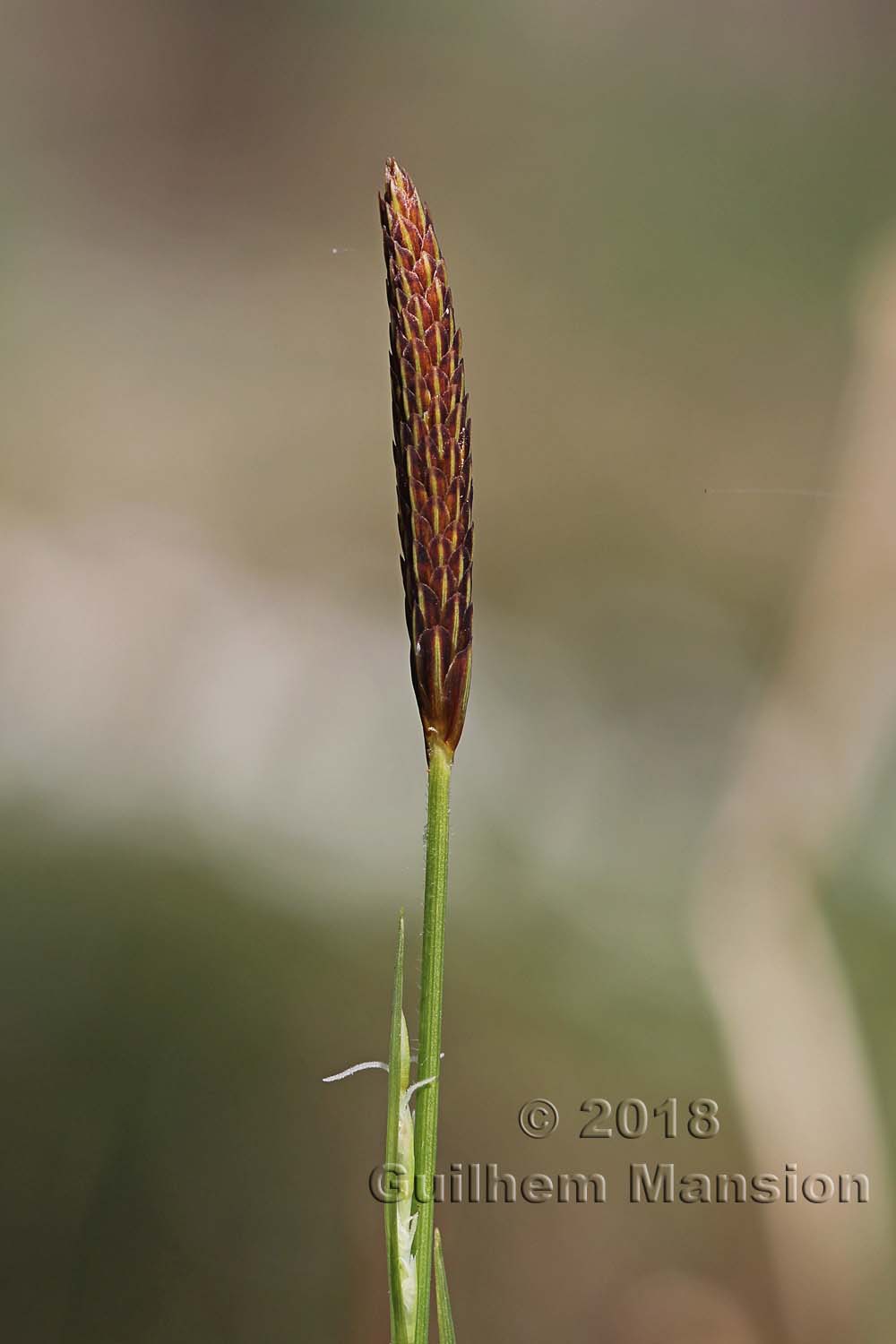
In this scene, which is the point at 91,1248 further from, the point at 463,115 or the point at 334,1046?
the point at 463,115

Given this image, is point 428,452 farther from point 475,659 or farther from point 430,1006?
point 475,659

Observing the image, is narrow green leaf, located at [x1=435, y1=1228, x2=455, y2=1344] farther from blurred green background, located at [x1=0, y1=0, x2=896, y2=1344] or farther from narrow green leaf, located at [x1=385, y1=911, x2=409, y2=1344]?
blurred green background, located at [x1=0, y1=0, x2=896, y2=1344]

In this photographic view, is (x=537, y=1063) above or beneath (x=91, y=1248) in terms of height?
above

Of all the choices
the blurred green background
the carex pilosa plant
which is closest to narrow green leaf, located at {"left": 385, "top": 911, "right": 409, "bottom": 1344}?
the carex pilosa plant

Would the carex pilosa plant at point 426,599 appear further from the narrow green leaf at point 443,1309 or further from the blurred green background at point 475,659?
the blurred green background at point 475,659

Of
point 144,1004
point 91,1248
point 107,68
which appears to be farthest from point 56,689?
point 107,68

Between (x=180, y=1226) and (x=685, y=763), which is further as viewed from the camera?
(x=685, y=763)

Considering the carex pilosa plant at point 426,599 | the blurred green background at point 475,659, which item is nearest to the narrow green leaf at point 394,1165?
the carex pilosa plant at point 426,599
